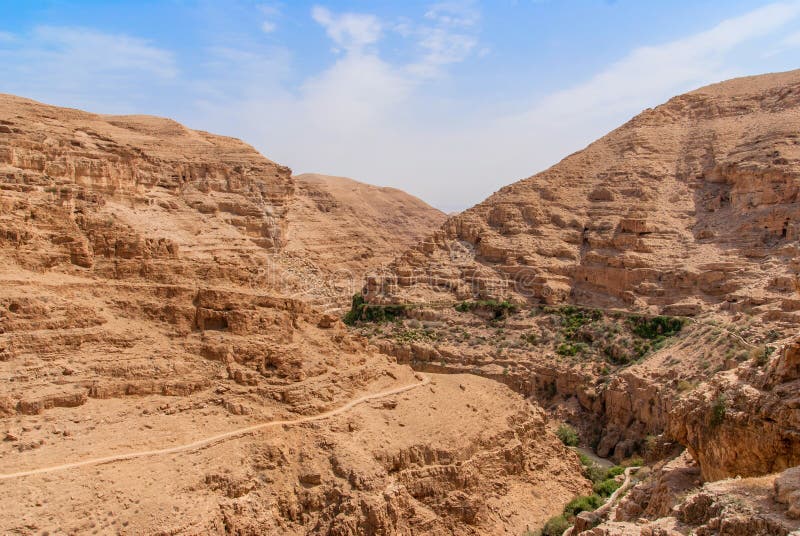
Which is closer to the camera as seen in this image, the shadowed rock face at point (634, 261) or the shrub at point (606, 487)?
the shrub at point (606, 487)

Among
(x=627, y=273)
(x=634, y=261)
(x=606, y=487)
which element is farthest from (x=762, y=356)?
(x=634, y=261)

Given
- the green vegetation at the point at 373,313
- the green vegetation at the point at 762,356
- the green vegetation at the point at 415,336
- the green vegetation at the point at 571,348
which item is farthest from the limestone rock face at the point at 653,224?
the green vegetation at the point at 762,356

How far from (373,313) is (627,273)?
58.7 feet

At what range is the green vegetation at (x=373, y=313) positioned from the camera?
172 ft

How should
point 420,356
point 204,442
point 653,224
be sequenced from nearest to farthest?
point 204,442 → point 420,356 → point 653,224

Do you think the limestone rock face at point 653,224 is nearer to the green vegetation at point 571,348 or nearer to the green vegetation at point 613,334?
the green vegetation at point 613,334

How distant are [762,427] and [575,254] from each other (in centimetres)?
4070

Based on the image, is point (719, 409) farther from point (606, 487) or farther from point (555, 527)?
point (606, 487)

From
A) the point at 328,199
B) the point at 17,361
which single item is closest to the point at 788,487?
the point at 17,361

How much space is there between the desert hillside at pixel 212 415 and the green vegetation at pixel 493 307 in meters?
19.5

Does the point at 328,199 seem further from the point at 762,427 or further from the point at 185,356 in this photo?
the point at 762,427

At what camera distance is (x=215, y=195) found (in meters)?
61.0

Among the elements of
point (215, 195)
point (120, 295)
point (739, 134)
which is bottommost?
point (120, 295)

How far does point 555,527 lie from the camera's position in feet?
77.3
